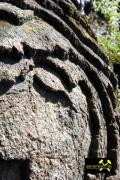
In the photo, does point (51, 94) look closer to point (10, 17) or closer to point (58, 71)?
point (58, 71)

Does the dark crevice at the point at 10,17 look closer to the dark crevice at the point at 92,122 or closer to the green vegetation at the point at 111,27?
the dark crevice at the point at 92,122

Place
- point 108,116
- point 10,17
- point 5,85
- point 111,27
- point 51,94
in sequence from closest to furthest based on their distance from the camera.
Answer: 1. point 5,85
2. point 10,17
3. point 51,94
4. point 108,116
5. point 111,27

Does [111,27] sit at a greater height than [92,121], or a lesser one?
greater

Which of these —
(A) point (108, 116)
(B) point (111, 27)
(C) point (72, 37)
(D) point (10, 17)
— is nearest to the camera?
(D) point (10, 17)

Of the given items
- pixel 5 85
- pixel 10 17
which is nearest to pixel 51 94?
pixel 5 85

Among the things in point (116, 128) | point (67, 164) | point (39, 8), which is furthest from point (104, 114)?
point (39, 8)

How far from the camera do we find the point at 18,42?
2.72 meters

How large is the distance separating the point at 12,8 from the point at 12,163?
0.91 m

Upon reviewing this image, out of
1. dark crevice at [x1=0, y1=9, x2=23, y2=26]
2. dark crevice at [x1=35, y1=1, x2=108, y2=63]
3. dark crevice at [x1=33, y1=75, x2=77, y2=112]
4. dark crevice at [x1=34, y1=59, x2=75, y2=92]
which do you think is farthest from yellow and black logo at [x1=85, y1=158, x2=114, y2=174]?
dark crevice at [x1=0, y1=9, x2=23, y2=26]

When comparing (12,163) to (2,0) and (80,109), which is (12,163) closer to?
(80,109)

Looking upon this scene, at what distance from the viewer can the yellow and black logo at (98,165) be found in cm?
319

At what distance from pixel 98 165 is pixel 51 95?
2.04 ft

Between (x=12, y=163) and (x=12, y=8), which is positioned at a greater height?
(x=12, y=8)

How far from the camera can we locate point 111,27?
20.2 feet
